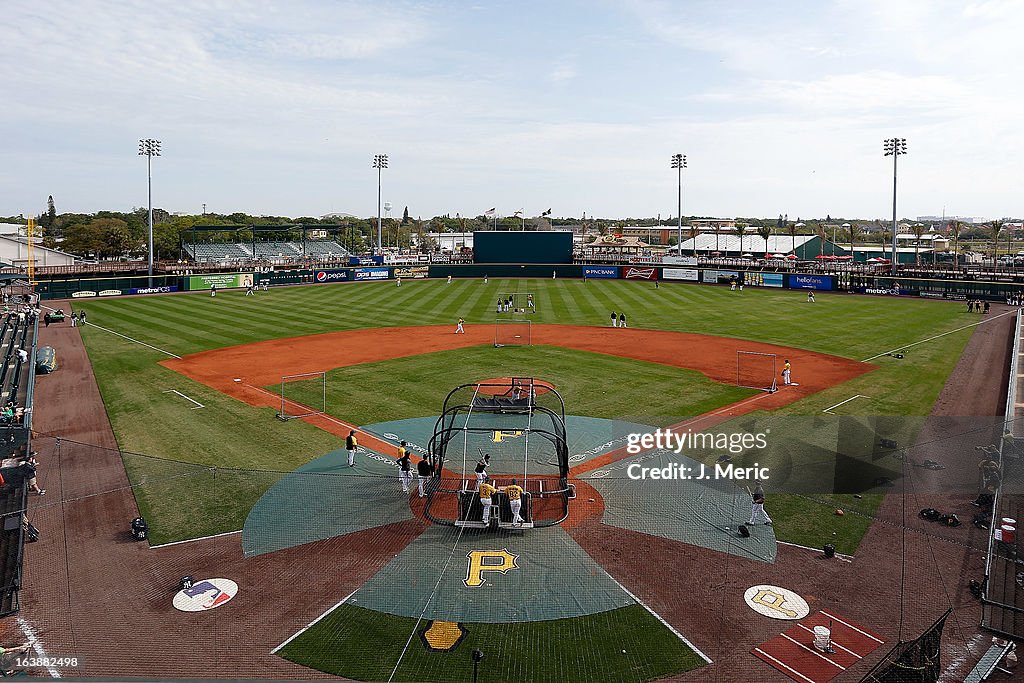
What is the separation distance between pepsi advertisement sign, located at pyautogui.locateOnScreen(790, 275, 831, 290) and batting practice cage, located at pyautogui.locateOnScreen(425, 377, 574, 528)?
5526 centimetres

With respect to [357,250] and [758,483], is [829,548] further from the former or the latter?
[357,250]

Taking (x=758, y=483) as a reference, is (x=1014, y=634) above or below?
below

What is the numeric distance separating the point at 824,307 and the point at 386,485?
48986 millimetres

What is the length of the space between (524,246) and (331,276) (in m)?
25.5

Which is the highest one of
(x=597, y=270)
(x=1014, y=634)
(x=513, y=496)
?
(x=597, y=270)

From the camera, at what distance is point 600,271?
83312mm

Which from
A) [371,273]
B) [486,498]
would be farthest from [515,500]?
[371,273]

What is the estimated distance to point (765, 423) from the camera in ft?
65.8

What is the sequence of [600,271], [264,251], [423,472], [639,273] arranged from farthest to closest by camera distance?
[264,251] < [600,271] < [639,273] < [423,472]

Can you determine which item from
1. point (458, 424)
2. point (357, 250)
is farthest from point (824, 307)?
point (357, 250)

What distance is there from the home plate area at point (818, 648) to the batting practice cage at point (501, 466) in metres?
5.53

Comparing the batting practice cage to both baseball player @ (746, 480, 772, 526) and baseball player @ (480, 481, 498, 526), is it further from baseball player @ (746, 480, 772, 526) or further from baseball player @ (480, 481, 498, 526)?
baseball player @ (746, 480, 772, 526)

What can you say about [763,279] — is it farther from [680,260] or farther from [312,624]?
[312,624]

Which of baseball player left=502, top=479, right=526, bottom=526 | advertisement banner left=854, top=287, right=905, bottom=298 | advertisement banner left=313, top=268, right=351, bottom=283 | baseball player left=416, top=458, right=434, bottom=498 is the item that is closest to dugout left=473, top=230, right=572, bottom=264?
advertisement banner left=313, top=268, right=351, bottom=283
